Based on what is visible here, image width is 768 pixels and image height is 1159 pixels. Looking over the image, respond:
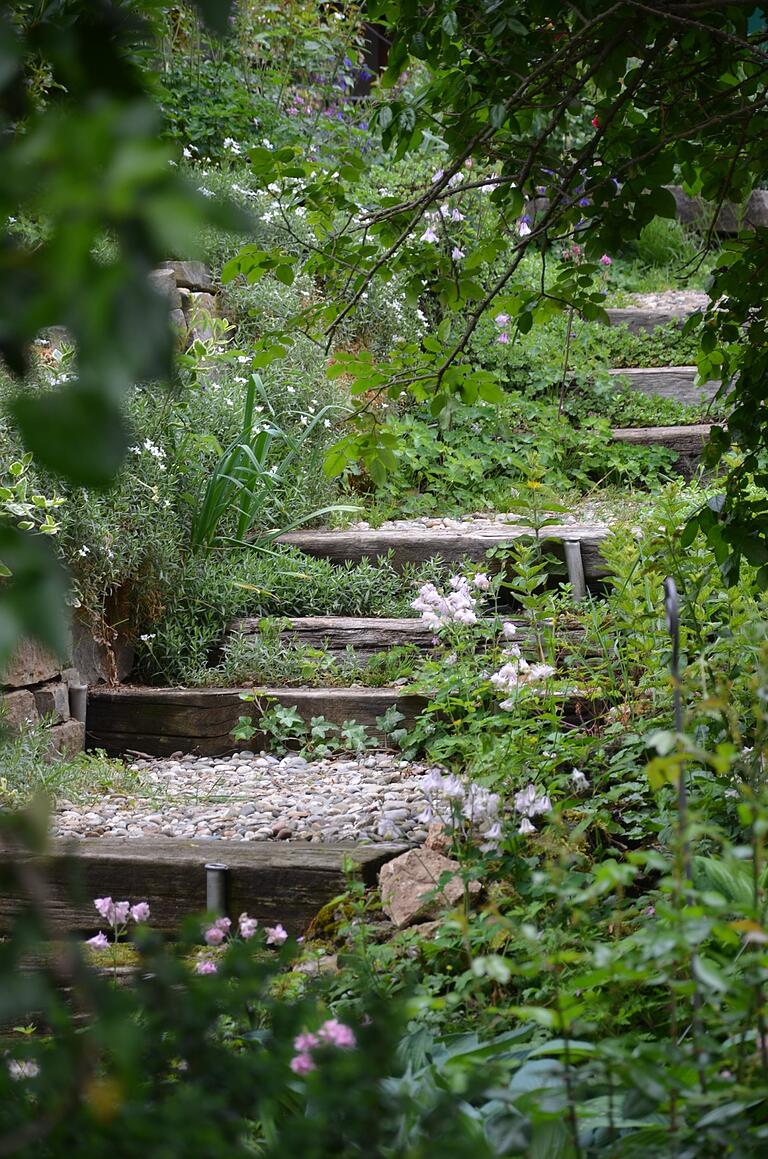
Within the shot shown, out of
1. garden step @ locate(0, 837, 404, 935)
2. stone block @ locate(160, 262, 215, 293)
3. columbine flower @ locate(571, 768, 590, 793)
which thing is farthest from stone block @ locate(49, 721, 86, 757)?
stone block @ locate(160, 262, 215, 293)

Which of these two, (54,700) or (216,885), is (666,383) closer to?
(54,700)

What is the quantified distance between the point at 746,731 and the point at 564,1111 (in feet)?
4.92

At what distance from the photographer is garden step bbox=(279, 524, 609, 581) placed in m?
4.44

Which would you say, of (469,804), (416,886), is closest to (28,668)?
(416,886)

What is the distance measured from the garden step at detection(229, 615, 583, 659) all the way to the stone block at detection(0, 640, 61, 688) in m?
0.77

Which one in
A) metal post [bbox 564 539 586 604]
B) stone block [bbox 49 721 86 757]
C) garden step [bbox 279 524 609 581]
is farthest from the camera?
garden step [bbox 279 524 609 581]

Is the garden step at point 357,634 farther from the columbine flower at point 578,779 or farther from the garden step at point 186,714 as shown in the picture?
the columbine flower at point 578,779

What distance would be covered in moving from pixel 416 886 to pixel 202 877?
2.06 ft

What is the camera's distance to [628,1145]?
114 centimetres

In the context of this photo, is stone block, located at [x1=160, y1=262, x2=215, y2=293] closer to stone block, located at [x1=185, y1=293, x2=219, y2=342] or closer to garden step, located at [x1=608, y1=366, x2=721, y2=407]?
stone block, located at [x1=185, y1=293, x2=219, y2=342]

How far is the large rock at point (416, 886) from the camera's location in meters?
2.24

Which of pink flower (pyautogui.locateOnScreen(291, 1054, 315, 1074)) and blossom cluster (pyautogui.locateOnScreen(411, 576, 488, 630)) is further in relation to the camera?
blossom cluster (pyautogui.locateOnScreen(411, 576, 488, 630))

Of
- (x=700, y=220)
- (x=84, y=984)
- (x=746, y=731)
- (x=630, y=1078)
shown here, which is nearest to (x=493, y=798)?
(x=746, y=731)

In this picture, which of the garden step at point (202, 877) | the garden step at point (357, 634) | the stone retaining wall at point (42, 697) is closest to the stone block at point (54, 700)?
the stone retaining wall at point (42, 697)
